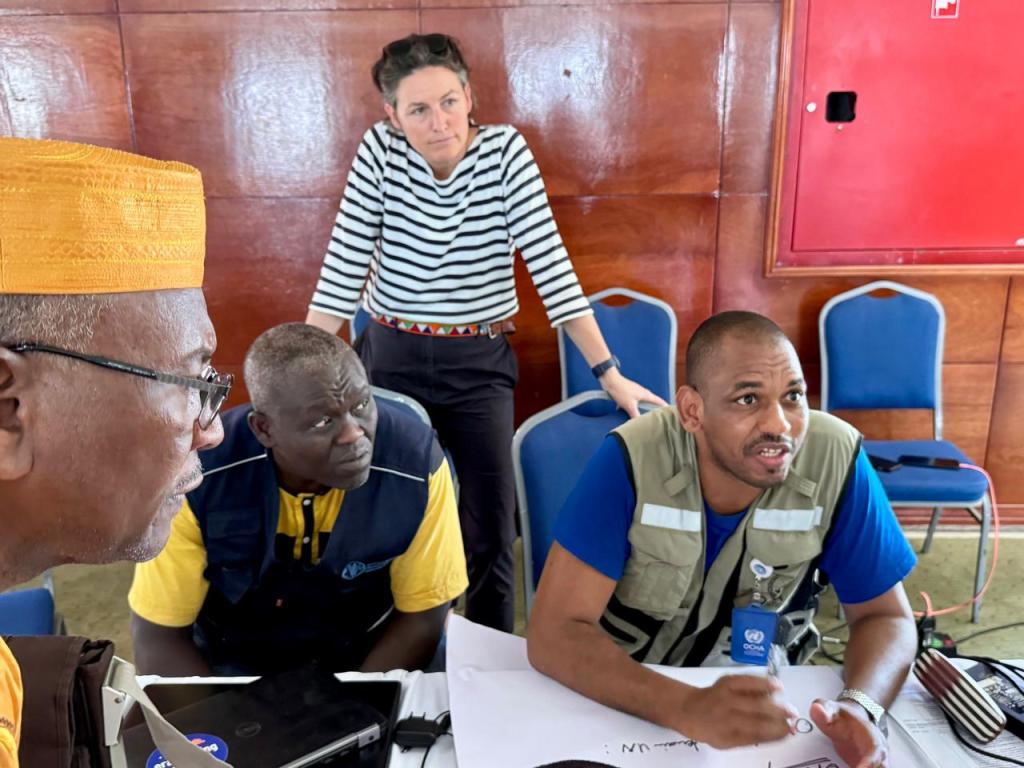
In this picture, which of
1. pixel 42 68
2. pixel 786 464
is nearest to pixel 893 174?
pixel 786 464

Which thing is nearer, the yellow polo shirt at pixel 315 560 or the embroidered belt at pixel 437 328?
the yellow polo shirt at pixel 315 560

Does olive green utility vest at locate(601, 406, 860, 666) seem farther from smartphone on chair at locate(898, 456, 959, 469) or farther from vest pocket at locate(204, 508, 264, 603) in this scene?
smartphone on chair at locate(898, 456, 959, 469)

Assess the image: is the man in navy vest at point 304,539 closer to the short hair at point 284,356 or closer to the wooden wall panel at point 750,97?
the short hair at point 284,356

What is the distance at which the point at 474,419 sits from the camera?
2.52 m

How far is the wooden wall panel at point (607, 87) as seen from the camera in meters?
3.05

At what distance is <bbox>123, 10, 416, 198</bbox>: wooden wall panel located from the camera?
3.07m

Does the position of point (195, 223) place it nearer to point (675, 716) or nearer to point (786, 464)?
point (675, 716)

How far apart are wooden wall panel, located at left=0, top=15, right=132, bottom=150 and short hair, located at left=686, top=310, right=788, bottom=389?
2.66 metres

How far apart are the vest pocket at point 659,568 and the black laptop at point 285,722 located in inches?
18.8

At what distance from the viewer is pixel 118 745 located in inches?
34.3

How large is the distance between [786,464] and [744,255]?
2040 mm

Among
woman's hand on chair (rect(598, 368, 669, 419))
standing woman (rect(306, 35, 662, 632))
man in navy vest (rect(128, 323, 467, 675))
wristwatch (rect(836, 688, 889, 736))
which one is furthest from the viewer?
standing woman (rect(306, 35, 662, 632))

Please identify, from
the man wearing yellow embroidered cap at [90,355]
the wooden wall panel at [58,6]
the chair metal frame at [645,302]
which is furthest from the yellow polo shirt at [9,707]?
the wooden wall panel at [58,6]

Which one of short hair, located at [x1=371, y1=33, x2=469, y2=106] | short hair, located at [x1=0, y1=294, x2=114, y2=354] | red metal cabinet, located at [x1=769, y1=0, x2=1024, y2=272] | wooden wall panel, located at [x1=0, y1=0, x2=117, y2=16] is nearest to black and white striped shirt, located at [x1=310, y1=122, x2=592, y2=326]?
short hair, located at [x1=371, y1=33, x2=469, y2=106]
